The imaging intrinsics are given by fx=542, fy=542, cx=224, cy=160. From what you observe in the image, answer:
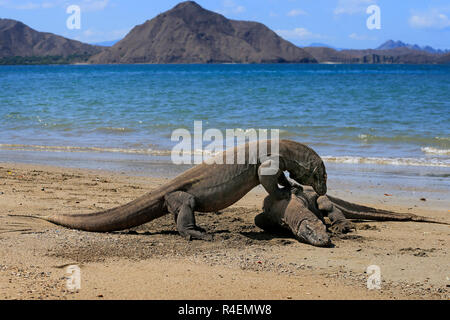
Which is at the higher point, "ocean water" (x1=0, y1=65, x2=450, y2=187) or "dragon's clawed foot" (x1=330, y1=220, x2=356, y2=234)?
"ocean water" (x1=0, y1=65, x2=450, y2=187)

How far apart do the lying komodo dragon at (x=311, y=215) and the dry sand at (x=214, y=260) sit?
0.55ft

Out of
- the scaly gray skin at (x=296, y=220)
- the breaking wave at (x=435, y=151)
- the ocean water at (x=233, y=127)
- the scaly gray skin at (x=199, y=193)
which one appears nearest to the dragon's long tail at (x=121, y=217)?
the scaly gray skin at (x=199, y=193)

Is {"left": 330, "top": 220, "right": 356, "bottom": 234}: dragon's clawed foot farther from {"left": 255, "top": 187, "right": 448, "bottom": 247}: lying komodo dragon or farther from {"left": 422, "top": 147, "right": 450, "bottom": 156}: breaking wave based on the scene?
{"left": 422, "top": 147, "right": 450, "bottom": 156}: breaking wave

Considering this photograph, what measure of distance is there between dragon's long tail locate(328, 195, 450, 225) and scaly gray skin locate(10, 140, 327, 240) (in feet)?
4.46

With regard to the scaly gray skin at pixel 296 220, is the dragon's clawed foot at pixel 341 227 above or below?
below

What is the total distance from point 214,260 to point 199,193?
1388 millimetres

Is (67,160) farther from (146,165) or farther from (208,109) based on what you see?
(208,109)

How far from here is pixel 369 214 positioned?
880 centimetres

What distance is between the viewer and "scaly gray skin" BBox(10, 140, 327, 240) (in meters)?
7.39

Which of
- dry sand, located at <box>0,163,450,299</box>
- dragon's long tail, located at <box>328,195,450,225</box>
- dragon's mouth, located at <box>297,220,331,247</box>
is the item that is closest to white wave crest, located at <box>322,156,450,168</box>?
dry sand, located at <box>0,163,450,299</box>

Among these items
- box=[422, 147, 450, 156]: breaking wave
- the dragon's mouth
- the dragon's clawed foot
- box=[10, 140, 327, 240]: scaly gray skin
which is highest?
box=[10, 140, 327, 240]: scaly gray skin

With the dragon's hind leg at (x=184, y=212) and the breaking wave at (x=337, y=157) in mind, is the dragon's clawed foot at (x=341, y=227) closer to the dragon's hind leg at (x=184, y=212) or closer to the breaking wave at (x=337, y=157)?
the dragon's hind leg at (x=184, y=212)

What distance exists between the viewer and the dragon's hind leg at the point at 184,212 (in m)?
7.27

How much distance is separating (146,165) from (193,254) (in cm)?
769
